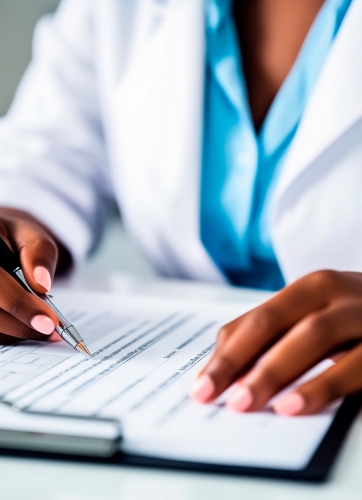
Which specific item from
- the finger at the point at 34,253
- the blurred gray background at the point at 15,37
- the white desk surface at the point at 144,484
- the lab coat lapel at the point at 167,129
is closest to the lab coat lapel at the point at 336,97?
the lab coat lapel at the point at 167,129

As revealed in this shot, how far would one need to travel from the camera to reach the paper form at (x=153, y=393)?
0.75 feet

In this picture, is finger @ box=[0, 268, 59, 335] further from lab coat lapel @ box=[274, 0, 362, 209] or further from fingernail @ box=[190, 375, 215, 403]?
lab coat lapel @ box=[274, 0, 362, 209]

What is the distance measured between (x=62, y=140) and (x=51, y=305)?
1.23 ft

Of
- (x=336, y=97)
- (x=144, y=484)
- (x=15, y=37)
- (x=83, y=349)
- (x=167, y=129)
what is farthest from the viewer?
(x=15, y=37)

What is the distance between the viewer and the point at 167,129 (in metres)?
0.62

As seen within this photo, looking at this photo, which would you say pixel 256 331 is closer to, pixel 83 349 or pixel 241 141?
pixel 83 349

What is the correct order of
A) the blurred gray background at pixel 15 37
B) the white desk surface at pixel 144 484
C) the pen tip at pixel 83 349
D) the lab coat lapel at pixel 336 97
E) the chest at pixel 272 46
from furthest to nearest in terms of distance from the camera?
the blurred gray background at pixel 15 37 → the chest at pixel 272 46 → the lab coat lapel at pixel 336 97 → the pen tip at pixel 83 349 → the white desk surface at pixel 144 484

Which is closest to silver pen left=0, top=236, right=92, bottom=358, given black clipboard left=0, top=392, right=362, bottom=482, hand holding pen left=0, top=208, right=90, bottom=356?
hand holding pen left=0, top=208, right=90, bottom=356

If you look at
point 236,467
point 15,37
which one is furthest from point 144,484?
point 15,37

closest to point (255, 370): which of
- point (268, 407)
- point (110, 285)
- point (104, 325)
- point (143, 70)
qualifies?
point (268, 407)

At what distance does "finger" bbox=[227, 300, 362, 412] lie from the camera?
0.84ft

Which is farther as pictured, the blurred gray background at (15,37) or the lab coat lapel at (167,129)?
the blurred gray background at (15,37)

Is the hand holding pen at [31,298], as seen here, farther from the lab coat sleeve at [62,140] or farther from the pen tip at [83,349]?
the lab coat sleeve at [62,140]

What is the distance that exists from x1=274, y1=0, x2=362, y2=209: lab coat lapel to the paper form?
0.19 metres
